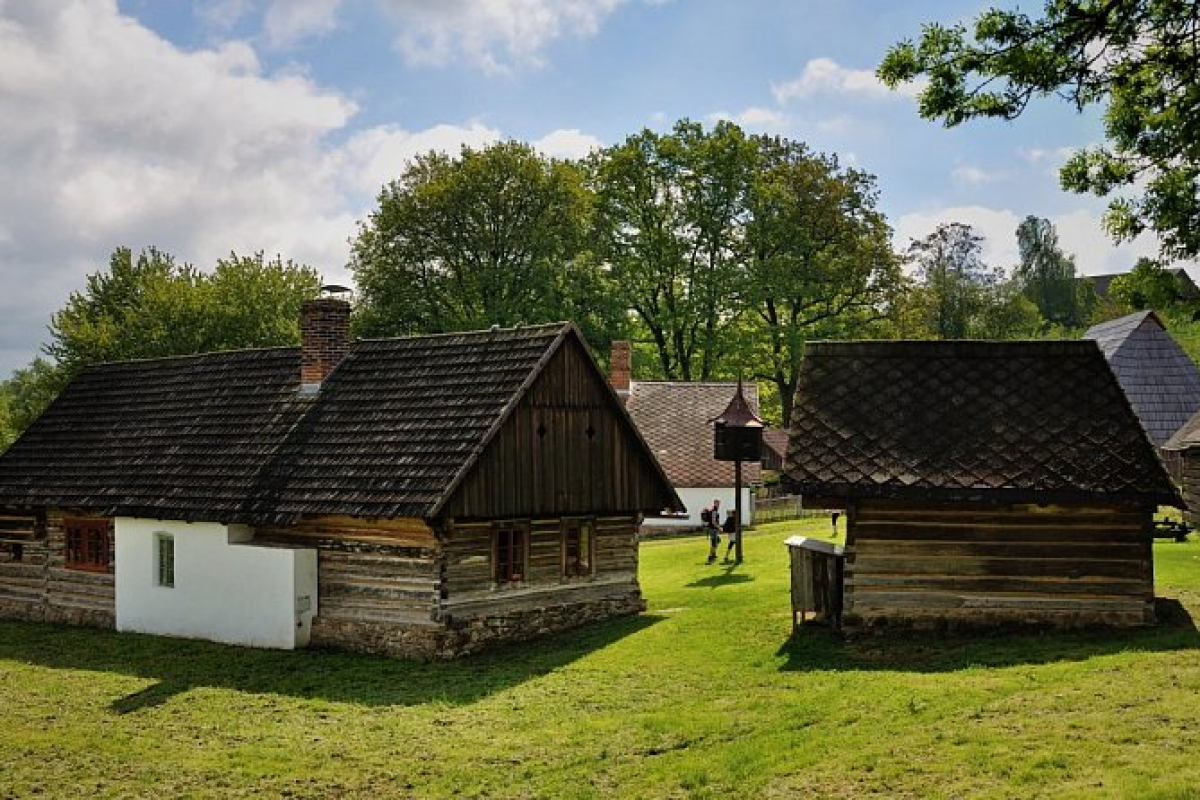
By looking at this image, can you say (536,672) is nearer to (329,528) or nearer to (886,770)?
(329,528)

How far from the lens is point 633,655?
63.6 feet

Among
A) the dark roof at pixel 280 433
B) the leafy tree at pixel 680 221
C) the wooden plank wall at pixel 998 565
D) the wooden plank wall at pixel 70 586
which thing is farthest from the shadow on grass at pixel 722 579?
the leafy tree at pixel 680 221

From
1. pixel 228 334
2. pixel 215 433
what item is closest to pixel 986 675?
pixel 215 433

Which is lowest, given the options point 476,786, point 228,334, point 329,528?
point 476,786

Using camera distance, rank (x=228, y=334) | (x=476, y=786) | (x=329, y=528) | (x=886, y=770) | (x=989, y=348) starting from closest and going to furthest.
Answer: (x=886, y=770) → (x=476, y=786) → (x=989, y=348) → (x=329, y=528) → (x=228, y=334)

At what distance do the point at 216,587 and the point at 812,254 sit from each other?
A: 38288 millimetres

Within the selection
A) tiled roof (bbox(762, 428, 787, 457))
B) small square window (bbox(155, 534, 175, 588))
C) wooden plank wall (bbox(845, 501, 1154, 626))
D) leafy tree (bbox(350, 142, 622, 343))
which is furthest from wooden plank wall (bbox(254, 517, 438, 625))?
tiled roof (bbox(762, 428, 787, 457))

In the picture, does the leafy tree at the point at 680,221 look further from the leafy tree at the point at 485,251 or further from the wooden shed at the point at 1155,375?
the wooden shed at the point at 1155,375

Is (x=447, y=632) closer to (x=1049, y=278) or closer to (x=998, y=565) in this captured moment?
(x=998, y=565)

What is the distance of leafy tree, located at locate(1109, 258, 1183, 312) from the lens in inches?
437

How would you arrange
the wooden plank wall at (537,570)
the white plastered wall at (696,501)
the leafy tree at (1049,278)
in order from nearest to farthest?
the wooden plank wall at (537,570) < the white plastered wall at (696,501) < the leafy tree at (1049,278)

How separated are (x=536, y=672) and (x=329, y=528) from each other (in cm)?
549

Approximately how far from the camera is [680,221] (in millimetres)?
54312

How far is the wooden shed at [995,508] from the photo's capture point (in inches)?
691
